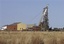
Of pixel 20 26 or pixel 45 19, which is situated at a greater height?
pixel 45 19

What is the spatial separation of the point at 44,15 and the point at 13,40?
6522 cm

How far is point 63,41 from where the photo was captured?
48.2 feet

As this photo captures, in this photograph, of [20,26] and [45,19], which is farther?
[20,26]

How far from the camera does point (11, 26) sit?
81250mm

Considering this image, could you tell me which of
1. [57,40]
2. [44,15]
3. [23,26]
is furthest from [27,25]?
[57,40]

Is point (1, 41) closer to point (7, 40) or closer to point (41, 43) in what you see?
point (7, 40)

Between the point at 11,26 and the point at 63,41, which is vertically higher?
the point at 11,26

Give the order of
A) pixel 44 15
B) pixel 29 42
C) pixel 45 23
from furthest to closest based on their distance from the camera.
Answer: pixel 44 15, pixel 45 23, pixel 29 42

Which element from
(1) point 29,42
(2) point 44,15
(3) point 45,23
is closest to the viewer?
(1) point 29,42

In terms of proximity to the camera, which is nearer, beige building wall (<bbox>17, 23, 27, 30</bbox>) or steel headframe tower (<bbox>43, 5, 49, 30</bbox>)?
steel headframe tower (<bbox>43, 5, 49, 30</bbox>)

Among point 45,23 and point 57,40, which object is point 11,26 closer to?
point 45,23

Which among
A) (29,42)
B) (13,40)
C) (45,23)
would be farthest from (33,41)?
(45,23)

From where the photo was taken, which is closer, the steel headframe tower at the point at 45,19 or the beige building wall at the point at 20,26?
the steel headframe tower at the point at 45,19

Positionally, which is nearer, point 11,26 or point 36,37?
point 36,37
